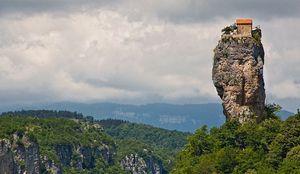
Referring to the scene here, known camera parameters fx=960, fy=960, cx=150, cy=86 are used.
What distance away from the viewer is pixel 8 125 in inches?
7810

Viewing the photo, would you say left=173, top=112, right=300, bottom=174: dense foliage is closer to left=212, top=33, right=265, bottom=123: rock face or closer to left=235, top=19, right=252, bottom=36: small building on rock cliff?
left=212, top=33, right=265, bottom=123: rock face

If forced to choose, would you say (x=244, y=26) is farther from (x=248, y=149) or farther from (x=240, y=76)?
(x=248, y=149)

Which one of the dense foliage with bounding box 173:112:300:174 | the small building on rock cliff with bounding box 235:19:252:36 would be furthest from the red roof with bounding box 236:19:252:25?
the dense foliage with bounding box 173:112:300:174

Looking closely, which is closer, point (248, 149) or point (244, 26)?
point (248, 149)

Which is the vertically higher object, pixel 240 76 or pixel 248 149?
pixel 240 76

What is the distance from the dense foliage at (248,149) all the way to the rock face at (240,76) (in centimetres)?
148

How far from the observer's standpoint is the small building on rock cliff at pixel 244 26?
8450cm

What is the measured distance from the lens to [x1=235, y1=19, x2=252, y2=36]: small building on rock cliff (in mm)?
84500

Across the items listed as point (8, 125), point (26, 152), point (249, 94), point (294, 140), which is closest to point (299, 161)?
point (294, 140)

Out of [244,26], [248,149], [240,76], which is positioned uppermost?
[244,26]

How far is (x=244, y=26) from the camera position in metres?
84.9

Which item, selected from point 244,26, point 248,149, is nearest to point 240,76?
point 244,26

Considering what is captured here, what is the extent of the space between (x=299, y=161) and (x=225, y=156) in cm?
862

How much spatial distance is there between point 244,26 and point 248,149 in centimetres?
1097
